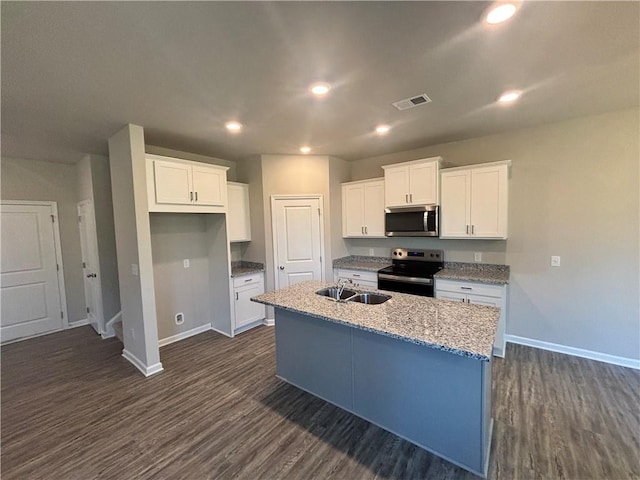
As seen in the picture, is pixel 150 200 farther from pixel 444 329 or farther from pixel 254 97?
pixel 444 329

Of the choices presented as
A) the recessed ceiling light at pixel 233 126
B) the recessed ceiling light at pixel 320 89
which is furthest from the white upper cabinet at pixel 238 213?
the recessed ceiling light at pixel 320 89

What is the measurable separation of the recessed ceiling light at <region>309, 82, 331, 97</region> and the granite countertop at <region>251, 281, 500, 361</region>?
180 cm

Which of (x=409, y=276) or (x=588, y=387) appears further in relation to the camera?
(x=409, y=276)

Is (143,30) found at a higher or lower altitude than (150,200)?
higher

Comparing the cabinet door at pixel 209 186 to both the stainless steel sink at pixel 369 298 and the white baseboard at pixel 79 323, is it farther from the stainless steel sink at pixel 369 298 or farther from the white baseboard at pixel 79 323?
the white baseboard at pixel 79 323

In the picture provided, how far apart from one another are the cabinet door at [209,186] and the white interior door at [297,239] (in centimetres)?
82

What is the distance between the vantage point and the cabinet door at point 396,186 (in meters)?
3.91

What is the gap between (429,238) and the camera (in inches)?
163

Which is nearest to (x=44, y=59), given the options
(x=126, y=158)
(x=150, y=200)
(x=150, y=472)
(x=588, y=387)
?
(x=126, y=158)

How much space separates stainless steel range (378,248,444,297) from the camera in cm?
359

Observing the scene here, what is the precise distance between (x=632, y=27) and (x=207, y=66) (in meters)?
2.59

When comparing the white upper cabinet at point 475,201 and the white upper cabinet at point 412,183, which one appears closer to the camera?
the white upper cabinet at point 475,201

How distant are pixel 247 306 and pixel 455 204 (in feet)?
10.9

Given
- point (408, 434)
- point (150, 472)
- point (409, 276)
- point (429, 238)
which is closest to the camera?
point (150, 472)
